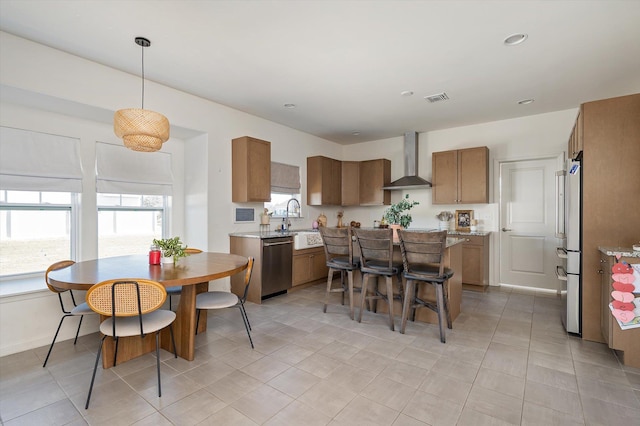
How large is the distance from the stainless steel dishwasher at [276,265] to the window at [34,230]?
2.19m

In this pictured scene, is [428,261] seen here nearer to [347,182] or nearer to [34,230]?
[347,182]

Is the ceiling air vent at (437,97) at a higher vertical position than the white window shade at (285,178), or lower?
higher

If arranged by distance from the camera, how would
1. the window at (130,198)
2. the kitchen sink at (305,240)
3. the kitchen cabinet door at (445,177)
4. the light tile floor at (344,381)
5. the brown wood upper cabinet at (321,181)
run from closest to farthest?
1. the light tile floor at (344,381)
2. the window at (130,198)
3. the kitchen sink at (305,240)
4. the kitchen cabinet door at (445,177)
5. the brown wood upper cabinet at (321,181)

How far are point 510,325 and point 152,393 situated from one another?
3506 mm

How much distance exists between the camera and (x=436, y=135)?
570cm

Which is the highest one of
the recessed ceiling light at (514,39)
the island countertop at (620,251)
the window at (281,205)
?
the recessed ceiling light at (514,39)

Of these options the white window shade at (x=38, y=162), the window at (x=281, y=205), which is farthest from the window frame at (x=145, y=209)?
the window at (x=281, y=205)

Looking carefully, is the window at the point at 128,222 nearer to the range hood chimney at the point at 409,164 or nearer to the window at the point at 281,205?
the window at the point at 281,205

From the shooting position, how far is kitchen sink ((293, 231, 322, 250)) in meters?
4.71

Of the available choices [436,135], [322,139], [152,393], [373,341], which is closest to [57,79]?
[152,393]

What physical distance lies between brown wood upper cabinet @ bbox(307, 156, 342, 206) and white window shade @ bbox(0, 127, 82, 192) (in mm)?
3552

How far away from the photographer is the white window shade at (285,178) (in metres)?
5.25

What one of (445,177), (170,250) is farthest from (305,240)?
(445,177)

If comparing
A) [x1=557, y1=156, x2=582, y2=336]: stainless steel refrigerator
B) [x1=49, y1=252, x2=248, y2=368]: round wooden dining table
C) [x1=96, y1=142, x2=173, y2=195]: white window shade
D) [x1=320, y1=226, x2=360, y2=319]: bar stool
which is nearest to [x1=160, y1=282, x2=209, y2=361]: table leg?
[x1=49, y1=252, x2=248, y2=368]: round wooden dining table
